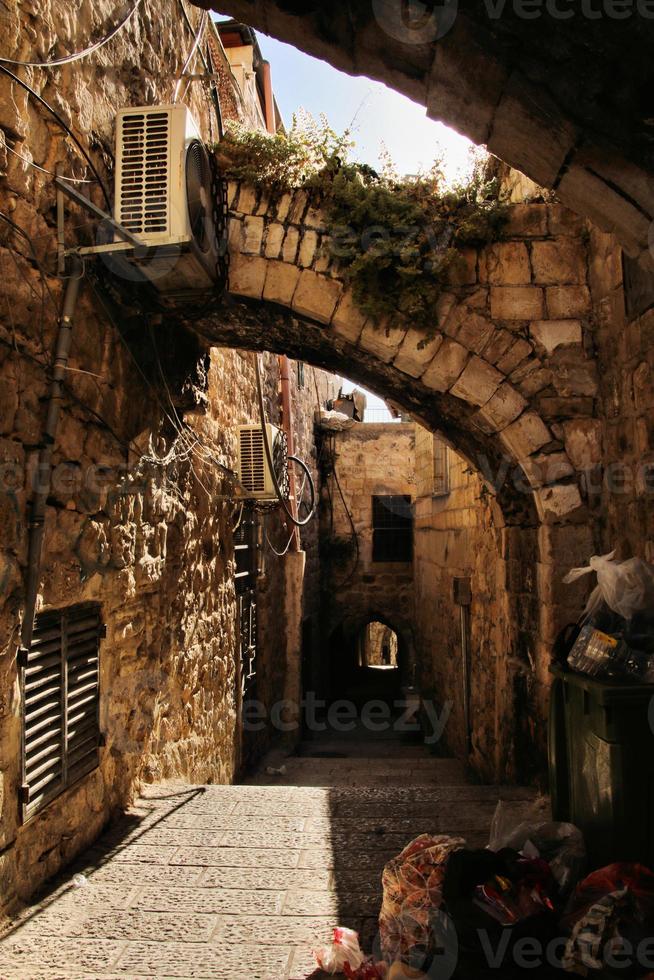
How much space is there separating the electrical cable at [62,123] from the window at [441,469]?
15.8 feet

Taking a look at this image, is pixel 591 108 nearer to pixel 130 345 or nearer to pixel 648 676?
pixel 648 676

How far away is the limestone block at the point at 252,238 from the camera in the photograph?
4109 millimetres

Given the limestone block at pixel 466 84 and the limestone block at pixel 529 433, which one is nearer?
the limestone block at pixel 466 84

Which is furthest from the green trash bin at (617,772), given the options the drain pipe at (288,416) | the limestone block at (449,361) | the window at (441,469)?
the drain pipe at (288,416)

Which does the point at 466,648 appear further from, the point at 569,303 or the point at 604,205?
the point at 604,205

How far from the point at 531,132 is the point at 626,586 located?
173 centimetres

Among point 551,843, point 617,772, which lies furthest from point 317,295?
point 551,843

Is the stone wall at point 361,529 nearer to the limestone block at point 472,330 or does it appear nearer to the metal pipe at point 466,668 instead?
the metal pipe at point 466,668

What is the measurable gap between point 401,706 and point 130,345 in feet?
32.6

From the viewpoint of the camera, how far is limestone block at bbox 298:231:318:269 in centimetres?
407

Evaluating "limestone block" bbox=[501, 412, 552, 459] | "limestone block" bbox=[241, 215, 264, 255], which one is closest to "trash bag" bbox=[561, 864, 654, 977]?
"limestone block" bbox=[501, 412, 552, 459]

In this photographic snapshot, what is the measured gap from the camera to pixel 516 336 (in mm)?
4121

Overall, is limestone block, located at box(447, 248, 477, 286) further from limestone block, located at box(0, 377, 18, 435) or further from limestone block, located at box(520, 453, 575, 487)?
limestone block, located at box(0, 377, 18, 435)

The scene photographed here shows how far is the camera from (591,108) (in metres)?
1.93
